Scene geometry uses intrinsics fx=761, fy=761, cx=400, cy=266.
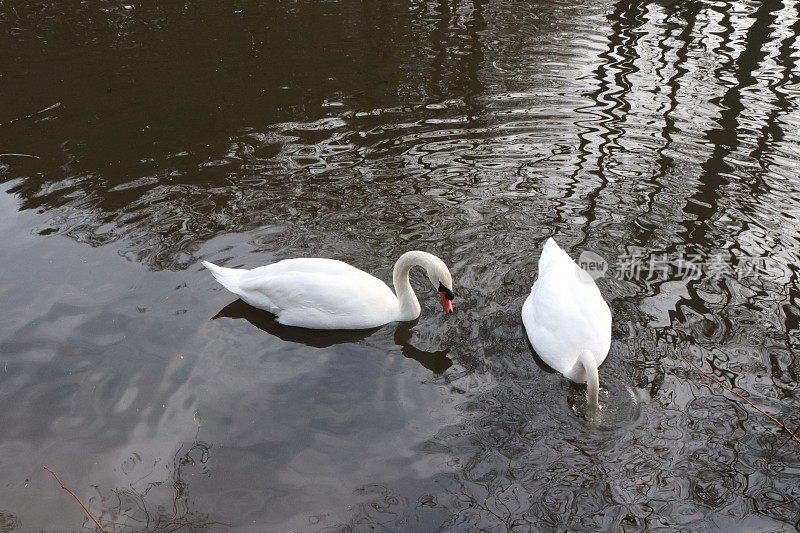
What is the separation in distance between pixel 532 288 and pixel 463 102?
476 cm

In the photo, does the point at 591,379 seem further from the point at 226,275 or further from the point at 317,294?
the point at 226,275

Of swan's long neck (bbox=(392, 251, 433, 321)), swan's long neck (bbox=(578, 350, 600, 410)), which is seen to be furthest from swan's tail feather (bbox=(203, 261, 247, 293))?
swan's long neck (bbox=(578, 350, 600, 410))

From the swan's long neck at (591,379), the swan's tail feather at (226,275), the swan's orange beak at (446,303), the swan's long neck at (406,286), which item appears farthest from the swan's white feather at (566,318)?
the swan's tail feather at (226,275)

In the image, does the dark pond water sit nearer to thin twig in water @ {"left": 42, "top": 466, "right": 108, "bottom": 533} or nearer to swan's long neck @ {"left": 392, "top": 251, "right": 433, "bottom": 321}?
thin twig in water @ {"left": 42, "top": 466, "right": 108, "bottom": 533}

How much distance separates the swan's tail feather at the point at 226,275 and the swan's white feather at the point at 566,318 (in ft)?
8.91

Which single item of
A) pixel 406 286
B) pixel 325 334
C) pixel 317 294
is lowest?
pixel 325 334

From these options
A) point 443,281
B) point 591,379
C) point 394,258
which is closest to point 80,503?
point 443,281

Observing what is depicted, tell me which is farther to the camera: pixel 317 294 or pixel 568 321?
pixel 317 294

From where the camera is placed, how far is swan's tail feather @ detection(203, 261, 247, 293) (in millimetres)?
7170

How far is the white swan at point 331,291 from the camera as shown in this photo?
22.5 ft

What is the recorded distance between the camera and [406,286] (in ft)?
23.2

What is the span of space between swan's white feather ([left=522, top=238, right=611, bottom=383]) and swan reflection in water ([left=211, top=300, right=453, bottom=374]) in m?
0.83

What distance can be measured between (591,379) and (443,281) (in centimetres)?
163

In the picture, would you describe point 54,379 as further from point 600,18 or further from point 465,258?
point 600,18
